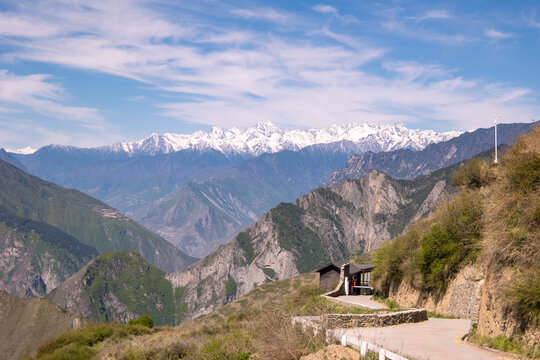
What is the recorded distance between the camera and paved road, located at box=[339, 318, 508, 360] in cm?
1578

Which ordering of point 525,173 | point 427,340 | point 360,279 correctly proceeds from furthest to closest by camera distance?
point 360,279 → point 525,173 → point 427,340

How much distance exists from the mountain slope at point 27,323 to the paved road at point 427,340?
61316mm

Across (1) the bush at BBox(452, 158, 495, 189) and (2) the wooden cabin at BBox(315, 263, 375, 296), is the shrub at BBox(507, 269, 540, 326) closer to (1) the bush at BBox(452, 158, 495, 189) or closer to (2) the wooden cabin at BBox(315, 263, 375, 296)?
(1) the bush at BBox(452, 158, 495, 189)

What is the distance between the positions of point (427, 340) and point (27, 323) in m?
75.4

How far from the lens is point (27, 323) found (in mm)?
78000

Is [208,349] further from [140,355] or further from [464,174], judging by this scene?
[464,174]

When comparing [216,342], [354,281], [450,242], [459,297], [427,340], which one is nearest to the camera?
[427,340]


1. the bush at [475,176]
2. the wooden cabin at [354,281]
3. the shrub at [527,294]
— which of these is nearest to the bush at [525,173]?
the shrub at [527,294]

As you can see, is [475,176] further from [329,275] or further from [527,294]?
[329,275]

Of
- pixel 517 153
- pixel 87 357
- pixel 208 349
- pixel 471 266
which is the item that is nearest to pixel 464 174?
pixel 471 266

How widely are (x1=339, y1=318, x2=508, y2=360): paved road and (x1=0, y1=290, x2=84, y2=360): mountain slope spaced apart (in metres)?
61.3

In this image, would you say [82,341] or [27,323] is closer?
[82,341]

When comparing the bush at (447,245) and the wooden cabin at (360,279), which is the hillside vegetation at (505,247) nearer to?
the bush at (447,245)

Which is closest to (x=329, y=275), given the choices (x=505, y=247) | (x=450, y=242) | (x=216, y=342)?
(x=450, y=242)
